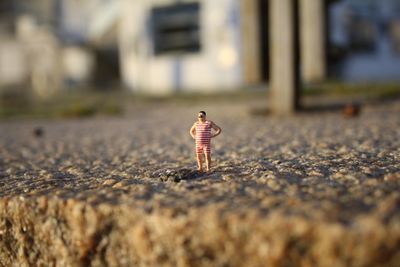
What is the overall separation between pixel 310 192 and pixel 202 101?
6.59 metres

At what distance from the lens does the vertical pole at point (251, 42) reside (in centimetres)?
512

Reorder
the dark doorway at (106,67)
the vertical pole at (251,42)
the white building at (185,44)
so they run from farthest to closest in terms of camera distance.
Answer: the dark doorway at (106,67), the white building at (185,44), the vertical pole at (251,42)

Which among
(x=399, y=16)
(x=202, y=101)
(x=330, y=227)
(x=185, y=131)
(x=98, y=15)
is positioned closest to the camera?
(x=330, y=227)

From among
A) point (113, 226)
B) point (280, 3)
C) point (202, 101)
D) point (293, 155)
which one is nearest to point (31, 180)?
point (113, 226)

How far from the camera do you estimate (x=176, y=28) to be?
419 inches

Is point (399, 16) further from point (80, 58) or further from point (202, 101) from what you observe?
point (80, 58)

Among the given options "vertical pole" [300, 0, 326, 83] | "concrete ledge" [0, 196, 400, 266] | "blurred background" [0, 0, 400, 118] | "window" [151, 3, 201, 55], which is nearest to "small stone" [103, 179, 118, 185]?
"concrete ledge" [0, 196, 400, 266]

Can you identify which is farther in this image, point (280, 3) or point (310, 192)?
point (280, 3)

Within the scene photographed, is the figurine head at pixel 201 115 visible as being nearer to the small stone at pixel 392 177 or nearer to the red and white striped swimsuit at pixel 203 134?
the red and white striped swimsuit at pixel 203 134

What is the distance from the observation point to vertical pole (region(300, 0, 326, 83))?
19.5 ft

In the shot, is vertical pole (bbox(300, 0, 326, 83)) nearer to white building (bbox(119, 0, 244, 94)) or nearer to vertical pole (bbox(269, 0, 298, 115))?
vertical pole (bbox(269, 0, 298, 115))

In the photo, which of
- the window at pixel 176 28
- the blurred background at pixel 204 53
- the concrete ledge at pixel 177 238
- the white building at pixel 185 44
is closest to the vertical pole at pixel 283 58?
the blurred background at pixel 204 53

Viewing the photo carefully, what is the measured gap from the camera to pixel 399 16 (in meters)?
10.8

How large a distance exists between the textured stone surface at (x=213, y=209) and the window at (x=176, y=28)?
8.02 meters
